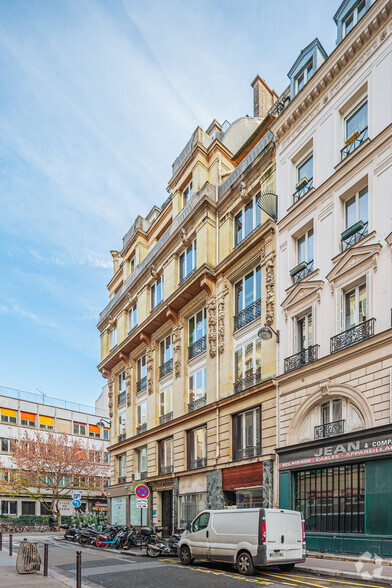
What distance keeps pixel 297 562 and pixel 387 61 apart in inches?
597

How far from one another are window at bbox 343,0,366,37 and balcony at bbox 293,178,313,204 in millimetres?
5388

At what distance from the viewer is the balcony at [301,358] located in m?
18.1

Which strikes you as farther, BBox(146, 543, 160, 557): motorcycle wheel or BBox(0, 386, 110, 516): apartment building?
BBox(0, 386, 110, 516): apartment building

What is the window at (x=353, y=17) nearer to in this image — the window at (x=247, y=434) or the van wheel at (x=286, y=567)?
the window at (x=247, y=434)

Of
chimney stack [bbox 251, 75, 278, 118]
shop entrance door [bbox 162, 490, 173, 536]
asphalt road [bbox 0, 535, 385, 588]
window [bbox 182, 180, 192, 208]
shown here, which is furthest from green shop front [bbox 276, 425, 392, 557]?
→ chimney stack [bbox 251, 75, 278, 118]

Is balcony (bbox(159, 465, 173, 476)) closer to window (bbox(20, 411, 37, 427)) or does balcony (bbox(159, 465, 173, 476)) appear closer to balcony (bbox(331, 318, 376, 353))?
balcony (bbox(331, 318, 376, 353))

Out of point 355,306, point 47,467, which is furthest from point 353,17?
point 47,467

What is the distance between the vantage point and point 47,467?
52375mm

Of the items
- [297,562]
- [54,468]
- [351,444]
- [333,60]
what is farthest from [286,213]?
[54,468]

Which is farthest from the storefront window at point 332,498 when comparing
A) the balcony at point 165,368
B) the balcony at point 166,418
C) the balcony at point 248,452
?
the balcony at point 165,368

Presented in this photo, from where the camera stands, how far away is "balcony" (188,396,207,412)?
25062mm

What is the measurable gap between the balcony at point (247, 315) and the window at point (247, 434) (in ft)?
12.2

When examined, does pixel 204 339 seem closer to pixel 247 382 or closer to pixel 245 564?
pixel 247 382

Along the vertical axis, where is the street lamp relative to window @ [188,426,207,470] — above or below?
above
